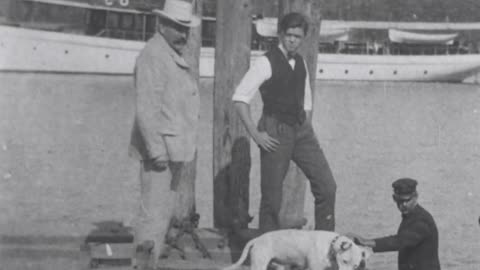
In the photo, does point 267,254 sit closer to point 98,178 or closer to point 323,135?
point 98,178

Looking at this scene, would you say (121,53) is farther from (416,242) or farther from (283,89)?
(416,242)

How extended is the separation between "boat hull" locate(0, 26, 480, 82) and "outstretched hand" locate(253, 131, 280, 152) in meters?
44.4

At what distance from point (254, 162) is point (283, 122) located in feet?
39.8

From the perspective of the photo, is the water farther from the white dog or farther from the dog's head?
the dog's head

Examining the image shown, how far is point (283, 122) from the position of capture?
26.1 feet

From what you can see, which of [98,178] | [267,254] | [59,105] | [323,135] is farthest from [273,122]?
[59,105]

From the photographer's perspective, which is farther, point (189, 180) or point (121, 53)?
point (121, 53)

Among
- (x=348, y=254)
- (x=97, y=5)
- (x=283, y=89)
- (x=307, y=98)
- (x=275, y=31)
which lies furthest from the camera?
(x=97, y=5)

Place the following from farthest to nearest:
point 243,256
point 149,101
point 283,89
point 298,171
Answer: point 298,171
point 283,89
point 243,256
point 149,101

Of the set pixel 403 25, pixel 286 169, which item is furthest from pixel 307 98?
pixel 403 25

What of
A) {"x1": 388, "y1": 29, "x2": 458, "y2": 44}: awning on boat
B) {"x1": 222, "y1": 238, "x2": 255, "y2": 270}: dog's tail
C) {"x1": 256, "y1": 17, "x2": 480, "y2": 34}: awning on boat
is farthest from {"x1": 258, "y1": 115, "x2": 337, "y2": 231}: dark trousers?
{"x1": 256, "y1": 17, "x2": 480, "y2": 34}: awning on boat

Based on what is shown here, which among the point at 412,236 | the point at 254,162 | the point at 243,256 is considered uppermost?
the point at 412,236

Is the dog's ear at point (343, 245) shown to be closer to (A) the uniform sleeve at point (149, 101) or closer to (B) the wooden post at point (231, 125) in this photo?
(A) the uniform sleeve at point (149, 101)

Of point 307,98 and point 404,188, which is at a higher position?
point 307,98
